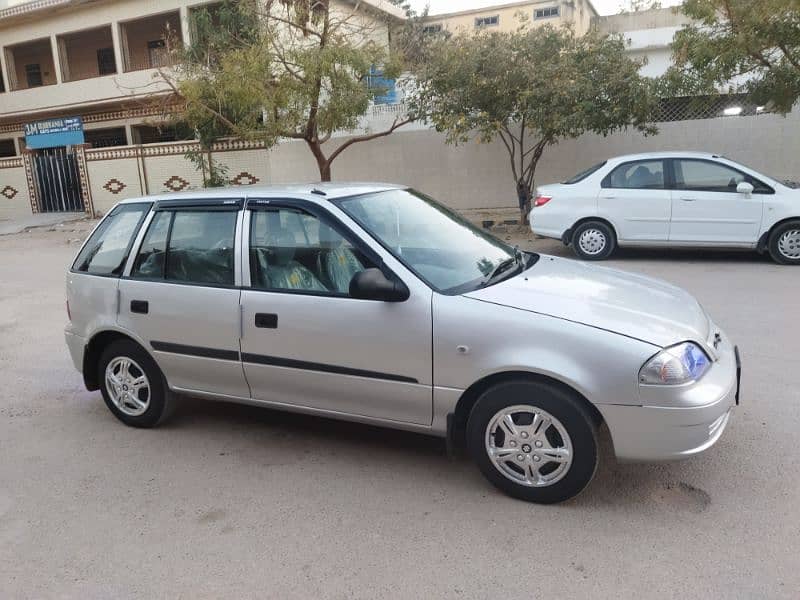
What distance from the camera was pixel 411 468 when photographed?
158 inches

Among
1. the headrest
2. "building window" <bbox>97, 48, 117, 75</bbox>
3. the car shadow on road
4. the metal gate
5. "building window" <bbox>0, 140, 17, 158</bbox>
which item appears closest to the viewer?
the car shadow on road

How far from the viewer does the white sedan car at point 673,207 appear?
9.34 meters

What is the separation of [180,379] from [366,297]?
5.10 ft

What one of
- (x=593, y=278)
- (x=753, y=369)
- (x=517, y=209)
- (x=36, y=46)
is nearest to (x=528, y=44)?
(x=517, y=209)

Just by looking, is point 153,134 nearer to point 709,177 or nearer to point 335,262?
point 709,177

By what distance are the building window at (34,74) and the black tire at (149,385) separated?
1094 inches

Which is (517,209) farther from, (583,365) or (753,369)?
(583,365)

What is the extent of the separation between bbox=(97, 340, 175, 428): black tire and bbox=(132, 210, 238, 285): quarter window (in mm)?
512

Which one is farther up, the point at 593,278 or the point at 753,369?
the point at 593,278

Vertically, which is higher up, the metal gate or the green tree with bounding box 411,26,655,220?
the green tree with bounding box 411,26,655,220

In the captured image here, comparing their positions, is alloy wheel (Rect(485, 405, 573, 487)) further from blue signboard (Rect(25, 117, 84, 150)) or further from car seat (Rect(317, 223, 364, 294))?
blue signboard (Rect(25, 117, 84, 150))

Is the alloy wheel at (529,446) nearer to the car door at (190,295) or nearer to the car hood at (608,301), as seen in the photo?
the car hood at (608,301)

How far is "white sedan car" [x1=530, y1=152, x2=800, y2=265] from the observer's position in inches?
368

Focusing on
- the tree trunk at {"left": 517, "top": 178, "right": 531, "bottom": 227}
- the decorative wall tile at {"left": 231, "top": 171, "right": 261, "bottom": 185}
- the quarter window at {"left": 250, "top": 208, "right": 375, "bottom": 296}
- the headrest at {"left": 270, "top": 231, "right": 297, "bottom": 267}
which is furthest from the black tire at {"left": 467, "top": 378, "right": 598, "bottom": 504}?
the decorative wall tile at {"left": 231, "top": 171, "right": 261, "bottom": 185}
